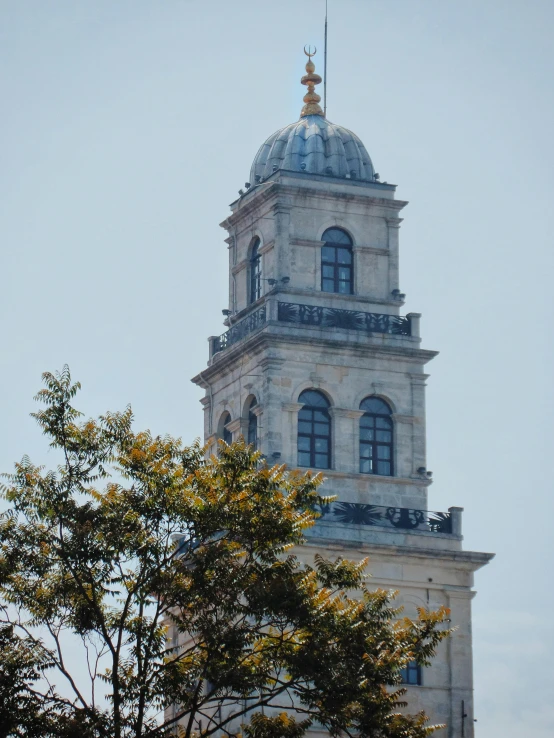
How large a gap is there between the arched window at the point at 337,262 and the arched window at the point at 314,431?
3.66 metres

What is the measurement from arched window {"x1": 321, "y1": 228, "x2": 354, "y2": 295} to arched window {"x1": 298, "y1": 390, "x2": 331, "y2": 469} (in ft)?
12.0

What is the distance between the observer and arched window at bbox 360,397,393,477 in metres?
68.8

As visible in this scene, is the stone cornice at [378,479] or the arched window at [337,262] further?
the arched window at [337,262]

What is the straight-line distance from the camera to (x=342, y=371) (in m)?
69.1

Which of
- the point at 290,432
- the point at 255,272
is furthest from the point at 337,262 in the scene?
the point at 290,432

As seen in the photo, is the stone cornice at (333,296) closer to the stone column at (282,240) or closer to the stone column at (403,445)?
the stone column at (282,240)

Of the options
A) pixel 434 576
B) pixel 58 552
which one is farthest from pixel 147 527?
pixel 434 576

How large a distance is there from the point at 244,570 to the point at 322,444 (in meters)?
20.2

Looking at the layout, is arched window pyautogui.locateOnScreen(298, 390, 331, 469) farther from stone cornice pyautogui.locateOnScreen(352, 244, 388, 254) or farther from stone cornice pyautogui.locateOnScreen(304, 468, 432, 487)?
stone cornice pyautogui.locateOnScreen(352, 244, 388, 254)

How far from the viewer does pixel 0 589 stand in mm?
48500

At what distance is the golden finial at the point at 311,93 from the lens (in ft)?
243

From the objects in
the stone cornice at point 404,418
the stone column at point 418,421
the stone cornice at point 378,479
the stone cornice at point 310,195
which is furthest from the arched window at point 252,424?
the stone cornice at point 310,195

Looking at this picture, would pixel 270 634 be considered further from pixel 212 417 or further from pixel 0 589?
pixel 212 417

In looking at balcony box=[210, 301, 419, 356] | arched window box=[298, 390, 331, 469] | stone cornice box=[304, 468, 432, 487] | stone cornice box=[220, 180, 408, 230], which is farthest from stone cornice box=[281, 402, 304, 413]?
stone cornice box=[220, 180, 408, 230]
